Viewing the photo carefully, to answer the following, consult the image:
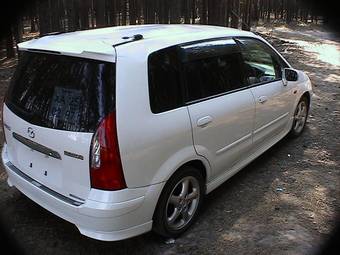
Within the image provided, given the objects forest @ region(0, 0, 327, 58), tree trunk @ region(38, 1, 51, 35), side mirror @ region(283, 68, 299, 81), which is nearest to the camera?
side mirror @ region(283, 68, 299, 81)

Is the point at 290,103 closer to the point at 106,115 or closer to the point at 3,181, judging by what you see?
the point at 106,115

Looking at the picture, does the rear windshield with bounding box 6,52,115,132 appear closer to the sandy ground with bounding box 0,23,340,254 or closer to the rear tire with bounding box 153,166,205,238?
the rear tire with bounding box 153,166,205,238

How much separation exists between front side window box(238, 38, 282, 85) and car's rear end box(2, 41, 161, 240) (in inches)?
73.9

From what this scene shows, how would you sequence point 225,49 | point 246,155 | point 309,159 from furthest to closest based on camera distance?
1. point 309,159
2. point 246,155
3. point 225,49

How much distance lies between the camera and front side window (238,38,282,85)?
4.08 m

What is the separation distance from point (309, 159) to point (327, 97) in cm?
327

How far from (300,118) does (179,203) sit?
3015 mm

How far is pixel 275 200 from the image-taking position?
156 inches

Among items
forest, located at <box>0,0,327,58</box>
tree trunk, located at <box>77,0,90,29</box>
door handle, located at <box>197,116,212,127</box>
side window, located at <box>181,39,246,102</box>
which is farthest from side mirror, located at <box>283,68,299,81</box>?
tree trunk, located at <box>77,0,90,29</box>

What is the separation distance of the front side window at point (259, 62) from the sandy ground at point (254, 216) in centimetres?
110

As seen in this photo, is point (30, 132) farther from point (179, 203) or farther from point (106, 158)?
point (179, 203)

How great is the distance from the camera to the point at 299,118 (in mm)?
5551

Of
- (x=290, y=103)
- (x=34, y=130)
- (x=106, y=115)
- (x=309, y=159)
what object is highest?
(x=106, y=115)

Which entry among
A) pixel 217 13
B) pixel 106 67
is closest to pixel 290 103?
pixel 106 67
